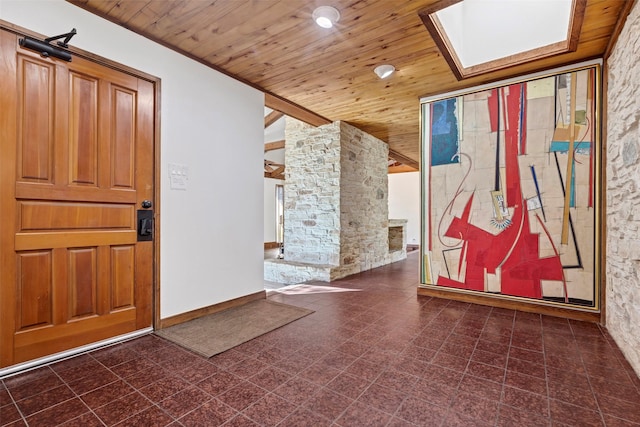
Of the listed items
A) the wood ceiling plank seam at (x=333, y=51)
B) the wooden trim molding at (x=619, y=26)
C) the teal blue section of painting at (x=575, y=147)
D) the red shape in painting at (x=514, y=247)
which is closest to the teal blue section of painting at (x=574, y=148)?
the teal blue section of painting at (x=575, y=147)

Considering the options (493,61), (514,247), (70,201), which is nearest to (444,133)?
(493,61)

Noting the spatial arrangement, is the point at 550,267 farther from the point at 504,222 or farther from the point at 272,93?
the point at 272,93

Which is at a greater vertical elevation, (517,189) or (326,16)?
(326,16)

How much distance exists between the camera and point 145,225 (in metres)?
2.47

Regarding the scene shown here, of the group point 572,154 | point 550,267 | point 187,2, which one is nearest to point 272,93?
point 187,2

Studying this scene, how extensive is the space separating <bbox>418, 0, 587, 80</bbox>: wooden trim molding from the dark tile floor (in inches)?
94.7

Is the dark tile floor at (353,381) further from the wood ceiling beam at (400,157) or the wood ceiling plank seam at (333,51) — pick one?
the wood ceiling beam at (400,157)

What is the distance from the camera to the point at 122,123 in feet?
7.70

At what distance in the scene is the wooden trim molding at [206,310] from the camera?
8.52 feet

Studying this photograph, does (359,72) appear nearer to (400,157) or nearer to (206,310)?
(206,310)

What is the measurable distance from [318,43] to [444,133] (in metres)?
1.82

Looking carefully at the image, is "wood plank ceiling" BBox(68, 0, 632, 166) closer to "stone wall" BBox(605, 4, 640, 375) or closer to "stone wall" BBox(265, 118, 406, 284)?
"stone wall" BBox(605, 4, 640, 375)

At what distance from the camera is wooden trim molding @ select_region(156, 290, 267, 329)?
260cm

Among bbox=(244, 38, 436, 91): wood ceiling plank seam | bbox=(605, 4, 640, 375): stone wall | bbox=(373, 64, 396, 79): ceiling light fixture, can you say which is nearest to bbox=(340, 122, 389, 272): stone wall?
bbox=(244, 38, 436, 91): wood ceiling plank seam
